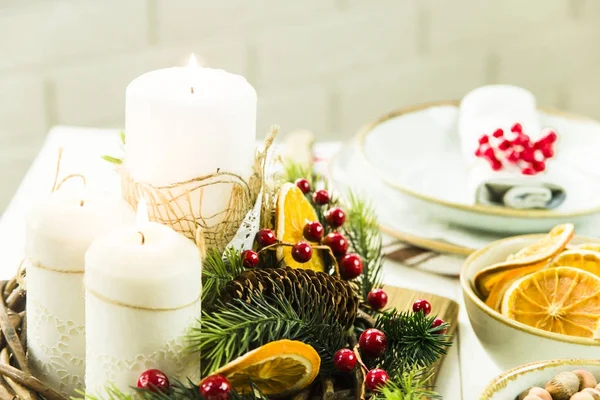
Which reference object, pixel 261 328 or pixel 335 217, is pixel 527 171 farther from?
pixel 261 328

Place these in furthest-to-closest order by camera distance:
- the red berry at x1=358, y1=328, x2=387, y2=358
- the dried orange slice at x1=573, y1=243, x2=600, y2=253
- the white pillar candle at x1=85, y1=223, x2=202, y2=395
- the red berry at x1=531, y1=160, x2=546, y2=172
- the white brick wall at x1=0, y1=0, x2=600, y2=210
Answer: the white brick wall at x1=0, y1=0, x2=600, y2=210
the red berry at x1=531, y1=160, x2=546, y2=172
the dried orange slice at x1=573, y1=243, x2=600, y2=253
the red berry at x1=358, y1=328, x2=387, y2=358
the white pillar candle at x1=85, y1=223, x2=202, y2=395

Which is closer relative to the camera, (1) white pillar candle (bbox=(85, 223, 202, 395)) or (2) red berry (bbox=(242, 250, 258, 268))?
(1) white pillar candle (bbox=(85, 223, 202, 395))

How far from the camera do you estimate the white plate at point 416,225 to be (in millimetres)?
814

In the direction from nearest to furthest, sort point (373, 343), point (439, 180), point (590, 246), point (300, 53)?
point (373, 343)
point (590, 246)
point (439, 180)
point (300, 53)

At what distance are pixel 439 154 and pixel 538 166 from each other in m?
0.16

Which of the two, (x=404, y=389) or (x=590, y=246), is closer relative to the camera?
(x=404, y=389)

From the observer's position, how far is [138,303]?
0.46 metres

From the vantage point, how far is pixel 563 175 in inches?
38.6

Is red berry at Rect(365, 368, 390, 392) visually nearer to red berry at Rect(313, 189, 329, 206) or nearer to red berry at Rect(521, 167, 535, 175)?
red berry at Rect(313, 189, 329, 206)

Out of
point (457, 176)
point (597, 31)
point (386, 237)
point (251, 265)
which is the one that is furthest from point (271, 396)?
point (597, 31)

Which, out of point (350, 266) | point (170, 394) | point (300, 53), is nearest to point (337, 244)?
point (350, 266)

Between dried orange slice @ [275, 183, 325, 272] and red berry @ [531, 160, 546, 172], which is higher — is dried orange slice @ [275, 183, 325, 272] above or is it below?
above

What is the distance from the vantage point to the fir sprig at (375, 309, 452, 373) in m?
0.57

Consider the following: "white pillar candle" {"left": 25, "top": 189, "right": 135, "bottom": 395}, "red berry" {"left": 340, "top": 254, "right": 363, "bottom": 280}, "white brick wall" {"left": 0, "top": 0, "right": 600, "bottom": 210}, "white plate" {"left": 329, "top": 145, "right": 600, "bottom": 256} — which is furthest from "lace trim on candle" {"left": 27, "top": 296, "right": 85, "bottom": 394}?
"white brick wall" {"left": 0, "top": 0, "right": 600, "bottom": 210}
